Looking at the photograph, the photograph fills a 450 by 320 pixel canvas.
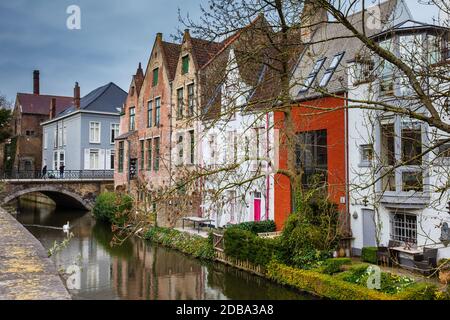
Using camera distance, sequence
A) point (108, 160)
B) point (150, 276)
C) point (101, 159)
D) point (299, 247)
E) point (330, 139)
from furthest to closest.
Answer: point (108, 160) < point (101, 159) < point (330, 139) < point (150, 276) < point (299, 247)

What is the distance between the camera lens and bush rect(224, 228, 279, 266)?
16188mm

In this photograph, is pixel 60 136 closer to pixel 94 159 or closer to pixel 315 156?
pixel 94 159

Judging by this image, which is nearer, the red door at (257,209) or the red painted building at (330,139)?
the red painted building at (330,139)

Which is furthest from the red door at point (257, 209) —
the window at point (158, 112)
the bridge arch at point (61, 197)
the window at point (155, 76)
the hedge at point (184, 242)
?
the bridge arch at point (61, 197)

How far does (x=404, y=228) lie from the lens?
15750 mm

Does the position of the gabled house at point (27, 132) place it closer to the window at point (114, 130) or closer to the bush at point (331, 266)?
the window at point (114, 130)

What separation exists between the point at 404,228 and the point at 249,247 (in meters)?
5.85

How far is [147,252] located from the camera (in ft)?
73.9

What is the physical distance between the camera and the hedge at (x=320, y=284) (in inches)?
467

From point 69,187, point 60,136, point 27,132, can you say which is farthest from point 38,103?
point 69,187

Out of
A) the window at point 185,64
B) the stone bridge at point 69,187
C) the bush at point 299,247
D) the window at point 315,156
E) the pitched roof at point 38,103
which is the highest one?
the pitched roof at point 38,103

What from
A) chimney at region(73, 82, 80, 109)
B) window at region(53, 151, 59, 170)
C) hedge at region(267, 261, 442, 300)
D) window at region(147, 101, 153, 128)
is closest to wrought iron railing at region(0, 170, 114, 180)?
window at region(53, 151, 59, 170)
